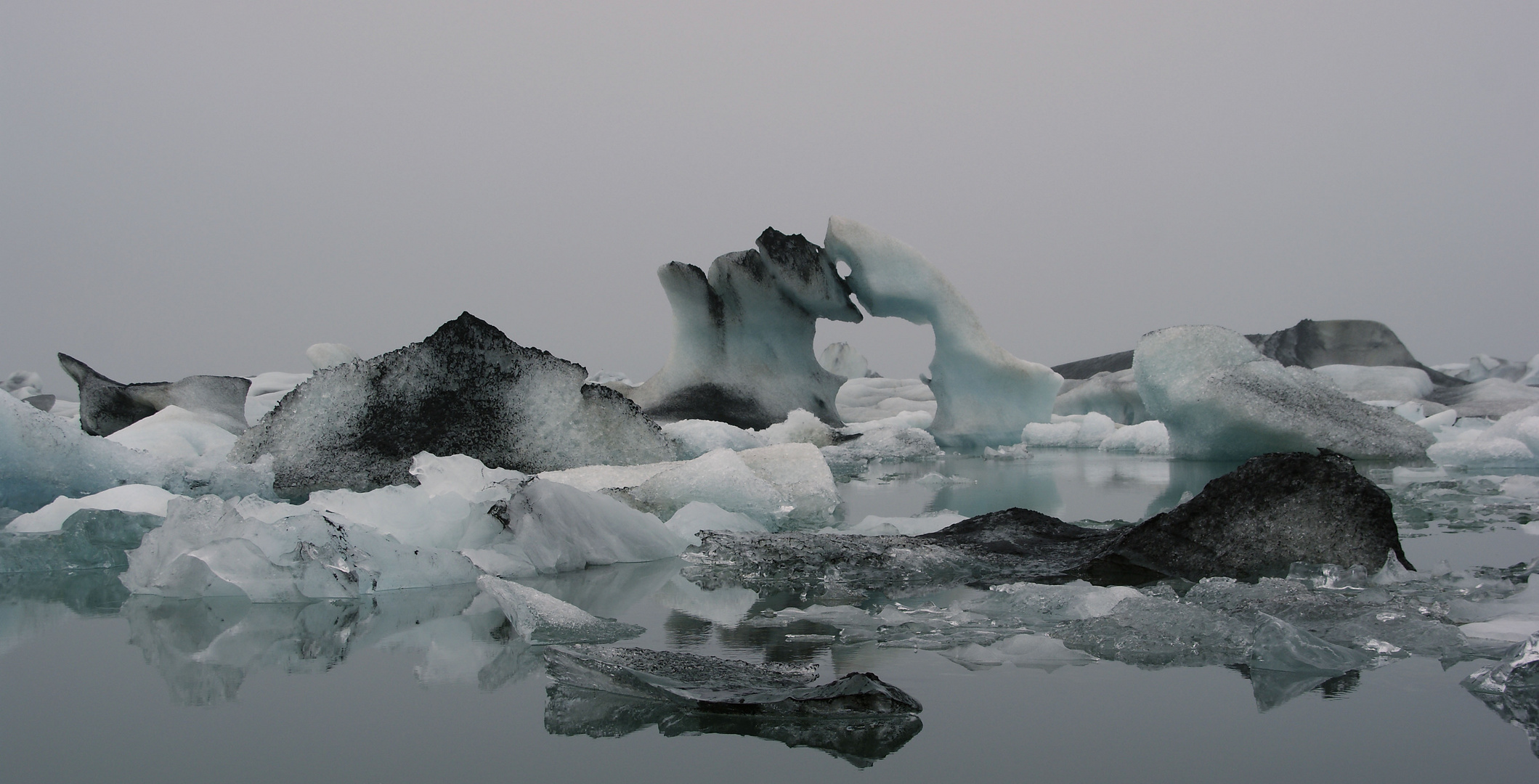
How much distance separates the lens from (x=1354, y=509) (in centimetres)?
200

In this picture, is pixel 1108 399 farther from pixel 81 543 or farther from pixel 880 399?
pixel 81 543

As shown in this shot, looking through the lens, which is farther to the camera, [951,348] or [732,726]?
[951,348]

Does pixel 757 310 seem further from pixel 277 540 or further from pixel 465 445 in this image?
pixel 277 540

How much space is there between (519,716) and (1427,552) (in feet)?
7.19

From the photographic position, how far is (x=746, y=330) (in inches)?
390

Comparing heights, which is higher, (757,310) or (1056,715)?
(757,310)

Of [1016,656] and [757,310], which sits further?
[757,310]

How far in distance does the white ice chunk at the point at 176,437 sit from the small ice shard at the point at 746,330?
4630 mm

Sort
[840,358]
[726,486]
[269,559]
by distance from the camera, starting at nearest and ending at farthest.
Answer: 1. [269,559]
2. [726,486]
3. [840,358]

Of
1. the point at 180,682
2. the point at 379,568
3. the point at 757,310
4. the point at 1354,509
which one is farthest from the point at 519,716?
the point at 757,310

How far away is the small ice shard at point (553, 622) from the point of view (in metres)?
1.53

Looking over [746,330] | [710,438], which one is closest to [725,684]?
[710,438]

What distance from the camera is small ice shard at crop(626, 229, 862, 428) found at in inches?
367

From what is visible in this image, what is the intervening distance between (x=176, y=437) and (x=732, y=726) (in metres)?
4.60
